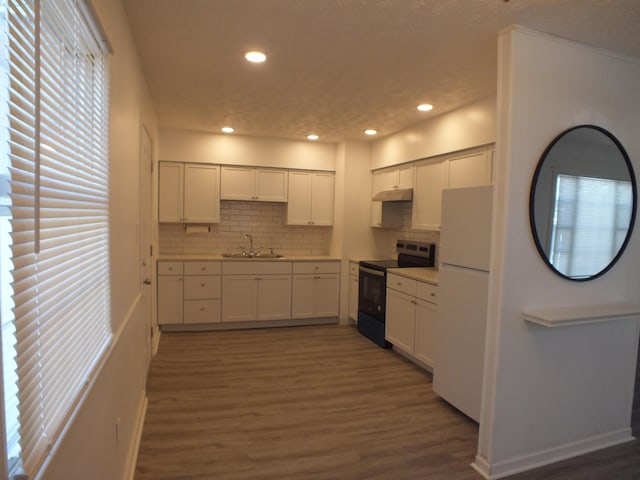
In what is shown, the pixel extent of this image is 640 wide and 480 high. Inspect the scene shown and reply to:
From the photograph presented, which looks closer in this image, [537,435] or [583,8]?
[583,8]

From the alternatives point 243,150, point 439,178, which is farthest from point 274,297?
point 439,178

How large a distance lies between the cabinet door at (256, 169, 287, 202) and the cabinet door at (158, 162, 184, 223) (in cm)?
102

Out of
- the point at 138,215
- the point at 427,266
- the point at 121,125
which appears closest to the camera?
the point at 121,125

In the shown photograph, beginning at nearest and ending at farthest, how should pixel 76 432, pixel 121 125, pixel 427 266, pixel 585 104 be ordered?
pixel 76 432 < pixel 121 125 < pixel 585 104 < pixel 427 266

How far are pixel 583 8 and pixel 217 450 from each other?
3259 mm

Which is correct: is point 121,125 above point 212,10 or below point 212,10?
below

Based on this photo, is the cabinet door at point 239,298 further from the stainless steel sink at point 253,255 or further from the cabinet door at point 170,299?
the cabinet door at point 170,299

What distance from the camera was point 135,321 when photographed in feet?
8.39

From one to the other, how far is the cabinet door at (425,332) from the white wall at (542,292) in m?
1.17

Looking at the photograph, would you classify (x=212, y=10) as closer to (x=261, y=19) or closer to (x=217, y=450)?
(x=261, y=19)

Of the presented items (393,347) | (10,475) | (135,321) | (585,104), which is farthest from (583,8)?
(393,347)

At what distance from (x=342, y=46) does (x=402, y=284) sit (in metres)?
2.46

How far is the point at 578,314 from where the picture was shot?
2252 millimetres

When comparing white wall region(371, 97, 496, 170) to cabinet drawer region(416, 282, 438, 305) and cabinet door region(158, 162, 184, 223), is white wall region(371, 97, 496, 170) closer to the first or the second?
cabinet drawer region(416, 282, 438, 305)
